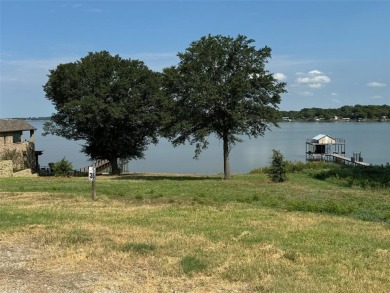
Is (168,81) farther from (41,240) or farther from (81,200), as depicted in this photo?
(41,240)

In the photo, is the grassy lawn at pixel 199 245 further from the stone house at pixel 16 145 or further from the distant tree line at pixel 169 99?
the stone house at pixel 16 145

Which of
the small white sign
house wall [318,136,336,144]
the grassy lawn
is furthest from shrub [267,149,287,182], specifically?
house wall [318,136,336,144]

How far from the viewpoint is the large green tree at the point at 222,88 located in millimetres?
33156

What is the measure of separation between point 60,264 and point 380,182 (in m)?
24.2

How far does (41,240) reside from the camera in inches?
368

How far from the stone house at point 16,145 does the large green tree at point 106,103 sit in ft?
16.6

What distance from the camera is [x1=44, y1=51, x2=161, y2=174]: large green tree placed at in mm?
44125

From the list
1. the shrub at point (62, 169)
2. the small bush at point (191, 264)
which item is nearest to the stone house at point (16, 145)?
the shrub at point (62, 169)

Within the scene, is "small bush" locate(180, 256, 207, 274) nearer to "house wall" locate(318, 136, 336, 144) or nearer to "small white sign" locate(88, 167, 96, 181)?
"small white sign" locate(88, 167, 96, 181)

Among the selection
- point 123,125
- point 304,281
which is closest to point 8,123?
point 123,125

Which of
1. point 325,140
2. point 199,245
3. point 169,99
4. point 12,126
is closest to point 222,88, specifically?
point 169,99

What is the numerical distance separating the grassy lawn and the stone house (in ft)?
115

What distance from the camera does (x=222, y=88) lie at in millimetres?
32625

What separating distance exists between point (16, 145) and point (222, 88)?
2778cm
